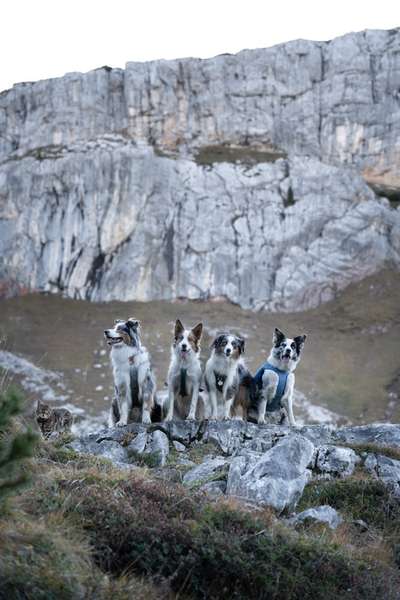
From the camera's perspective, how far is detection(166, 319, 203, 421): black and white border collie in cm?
1352

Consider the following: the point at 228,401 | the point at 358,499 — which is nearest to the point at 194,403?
the point at 228,401

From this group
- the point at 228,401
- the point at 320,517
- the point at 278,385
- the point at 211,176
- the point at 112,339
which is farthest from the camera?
the point at 211,176

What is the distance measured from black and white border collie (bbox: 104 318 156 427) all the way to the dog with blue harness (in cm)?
226

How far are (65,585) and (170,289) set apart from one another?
7464 cm

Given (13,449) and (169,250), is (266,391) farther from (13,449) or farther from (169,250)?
(169,250)

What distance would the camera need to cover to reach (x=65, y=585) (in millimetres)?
5102

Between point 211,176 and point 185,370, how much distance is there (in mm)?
74419

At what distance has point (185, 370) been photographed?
13.6 metres

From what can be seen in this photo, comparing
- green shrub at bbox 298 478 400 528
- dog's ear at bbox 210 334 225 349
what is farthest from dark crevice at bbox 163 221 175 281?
green shrub at bbox 298 478 400 528

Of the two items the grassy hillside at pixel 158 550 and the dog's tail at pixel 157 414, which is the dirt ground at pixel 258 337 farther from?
the grassy hillside at pixel 158 550

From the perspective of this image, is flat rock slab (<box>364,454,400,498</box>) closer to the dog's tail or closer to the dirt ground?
the dog's tail

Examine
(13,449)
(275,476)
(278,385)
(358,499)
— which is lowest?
(358,499)

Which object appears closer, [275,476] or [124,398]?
[275,476]

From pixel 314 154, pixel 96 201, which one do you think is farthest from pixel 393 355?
pixel 96 201
